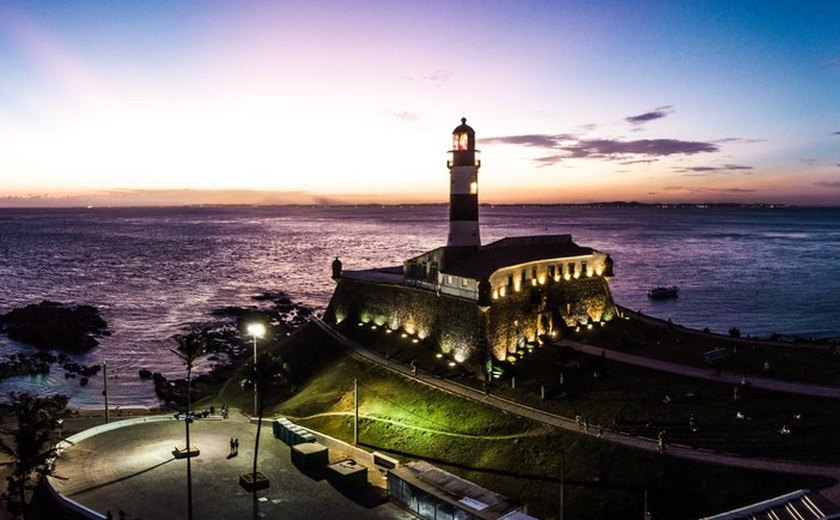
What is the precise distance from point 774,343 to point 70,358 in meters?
77.1

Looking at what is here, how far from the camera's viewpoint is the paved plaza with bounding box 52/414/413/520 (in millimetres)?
31312

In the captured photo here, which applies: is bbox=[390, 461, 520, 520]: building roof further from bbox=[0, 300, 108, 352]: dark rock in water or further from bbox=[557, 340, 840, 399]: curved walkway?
bbox=[0, 300, 108, 352]: dark rock in water

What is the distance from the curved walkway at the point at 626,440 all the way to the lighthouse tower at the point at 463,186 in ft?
44.5

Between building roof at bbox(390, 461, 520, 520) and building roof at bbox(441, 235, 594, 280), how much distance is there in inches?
782

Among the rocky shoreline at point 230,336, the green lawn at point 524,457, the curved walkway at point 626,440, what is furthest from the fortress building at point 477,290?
the rocky shoreline at point 230,336

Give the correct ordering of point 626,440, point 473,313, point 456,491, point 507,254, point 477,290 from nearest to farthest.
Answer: point 456,491
point 626,440
point 477,290
point 473,313
point 507,254

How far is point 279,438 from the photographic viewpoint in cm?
4134

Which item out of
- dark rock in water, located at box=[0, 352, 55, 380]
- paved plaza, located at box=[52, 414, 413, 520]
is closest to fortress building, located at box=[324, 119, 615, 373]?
paved plaza, located at box=[52, 414, 413, 520]

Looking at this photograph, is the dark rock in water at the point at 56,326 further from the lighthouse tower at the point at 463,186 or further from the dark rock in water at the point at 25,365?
the lighthouse tower at the point at 463,186

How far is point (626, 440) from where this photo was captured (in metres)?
36.4

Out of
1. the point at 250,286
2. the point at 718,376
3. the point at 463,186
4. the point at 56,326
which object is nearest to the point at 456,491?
the point at 718,376

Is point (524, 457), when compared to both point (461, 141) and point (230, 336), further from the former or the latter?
point (230, 336)

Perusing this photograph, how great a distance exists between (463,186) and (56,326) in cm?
6357

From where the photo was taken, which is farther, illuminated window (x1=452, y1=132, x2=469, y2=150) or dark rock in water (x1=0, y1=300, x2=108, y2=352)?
dark rock in water (x1=0, y1=300, x2=108, y2=352)
